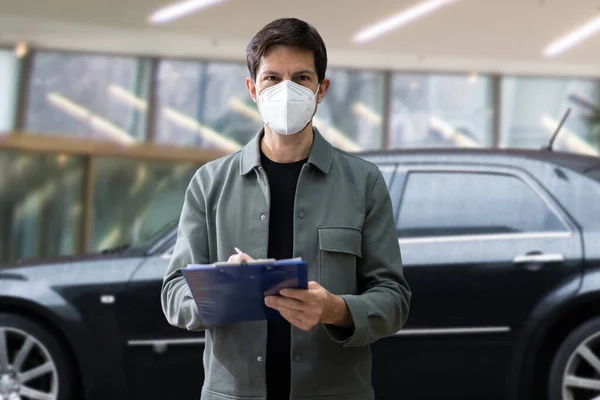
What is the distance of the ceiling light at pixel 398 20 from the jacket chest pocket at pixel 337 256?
959cm

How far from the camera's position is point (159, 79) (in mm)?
14180

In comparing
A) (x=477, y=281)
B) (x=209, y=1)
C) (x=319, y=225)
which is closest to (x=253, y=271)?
(x=319, y=225)

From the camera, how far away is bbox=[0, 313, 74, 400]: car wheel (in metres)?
5.22

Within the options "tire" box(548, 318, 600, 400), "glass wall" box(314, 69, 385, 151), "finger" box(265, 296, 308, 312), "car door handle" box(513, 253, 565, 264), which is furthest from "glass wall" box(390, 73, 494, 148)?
"finger" box(265, 296, 308, 312)

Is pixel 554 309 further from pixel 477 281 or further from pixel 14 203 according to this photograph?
pixel 14 203

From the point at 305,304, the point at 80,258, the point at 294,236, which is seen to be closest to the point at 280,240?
the point at 294,236

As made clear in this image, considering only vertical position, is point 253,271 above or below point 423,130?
below

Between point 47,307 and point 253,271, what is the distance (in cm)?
344

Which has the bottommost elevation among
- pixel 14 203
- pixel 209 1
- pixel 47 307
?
pixel 47 307

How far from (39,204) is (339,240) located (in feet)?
38.2

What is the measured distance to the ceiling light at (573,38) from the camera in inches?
498

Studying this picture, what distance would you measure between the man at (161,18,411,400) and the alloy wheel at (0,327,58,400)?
9.90 feet

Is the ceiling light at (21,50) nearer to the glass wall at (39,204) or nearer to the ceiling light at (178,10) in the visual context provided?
the glass wall at (39,204)

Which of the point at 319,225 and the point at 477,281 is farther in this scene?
the point at 477,281
